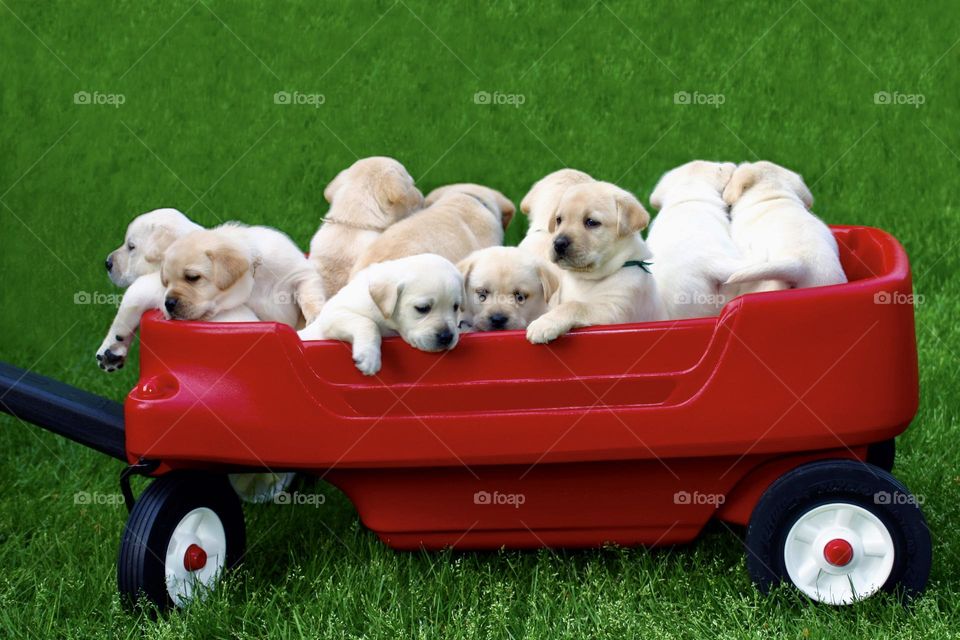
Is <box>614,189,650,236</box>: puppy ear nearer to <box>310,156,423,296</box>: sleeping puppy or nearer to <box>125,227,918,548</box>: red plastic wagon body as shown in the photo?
A: <box>125,227,918,548</box>: red plastic wagon body

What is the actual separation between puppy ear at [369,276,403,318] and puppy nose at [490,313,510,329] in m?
0.36

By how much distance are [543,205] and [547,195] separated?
0.04 m

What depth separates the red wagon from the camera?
3236mm

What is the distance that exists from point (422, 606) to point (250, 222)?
142 inches

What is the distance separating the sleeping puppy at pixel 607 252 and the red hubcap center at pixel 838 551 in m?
0.85

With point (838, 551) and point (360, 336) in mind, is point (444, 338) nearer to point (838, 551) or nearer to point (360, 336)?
point (360, 336)

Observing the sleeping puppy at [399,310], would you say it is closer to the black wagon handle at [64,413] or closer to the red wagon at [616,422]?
the red wagon at [616,422]

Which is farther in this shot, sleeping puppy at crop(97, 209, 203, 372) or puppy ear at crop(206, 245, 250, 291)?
sleeping puppy at crop(97, 209, 203, 372)

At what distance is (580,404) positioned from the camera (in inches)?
131

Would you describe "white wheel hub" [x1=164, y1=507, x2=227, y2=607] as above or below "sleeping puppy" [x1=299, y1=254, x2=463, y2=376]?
below

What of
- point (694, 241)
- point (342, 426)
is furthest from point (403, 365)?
point (694, 241)

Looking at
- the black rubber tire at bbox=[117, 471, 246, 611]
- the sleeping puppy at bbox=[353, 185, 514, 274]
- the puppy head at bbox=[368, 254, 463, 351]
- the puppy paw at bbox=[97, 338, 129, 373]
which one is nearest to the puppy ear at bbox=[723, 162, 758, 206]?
the sleeping puppy at bbox=[353, 185, 514, 274]

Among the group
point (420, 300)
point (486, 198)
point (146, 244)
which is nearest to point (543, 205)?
point (486, 198)

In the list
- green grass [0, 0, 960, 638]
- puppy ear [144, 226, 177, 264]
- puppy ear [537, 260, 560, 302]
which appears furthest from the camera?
green grass [0, 0, 960, 638]
